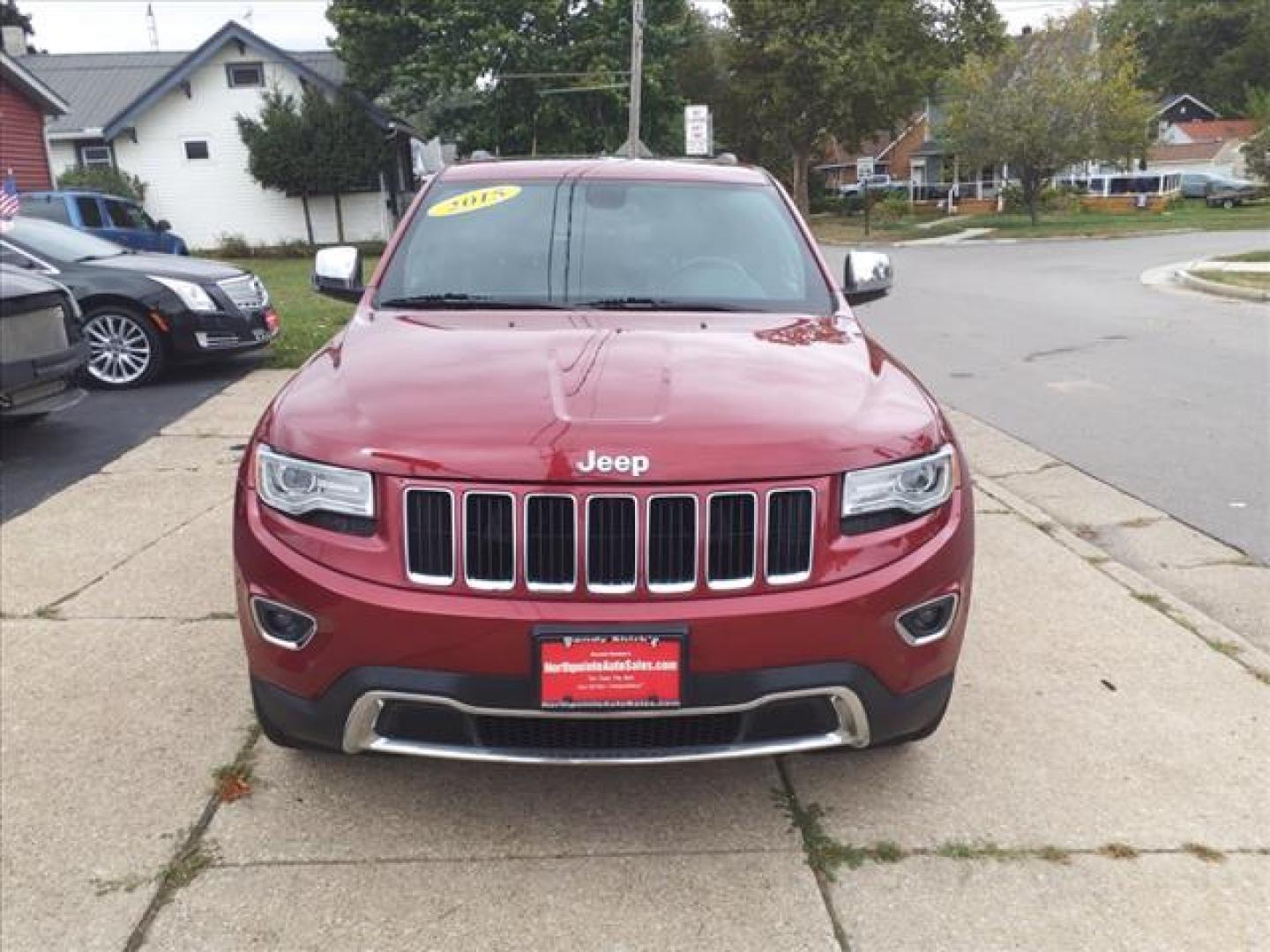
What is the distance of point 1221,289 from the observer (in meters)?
15.5

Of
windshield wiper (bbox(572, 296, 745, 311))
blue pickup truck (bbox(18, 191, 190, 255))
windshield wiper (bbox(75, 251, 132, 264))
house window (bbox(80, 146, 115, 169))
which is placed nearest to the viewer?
windshield wiper (bbox(572, 296, 745, 311))

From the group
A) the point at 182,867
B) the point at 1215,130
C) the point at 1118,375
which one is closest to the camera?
the point at 182,867

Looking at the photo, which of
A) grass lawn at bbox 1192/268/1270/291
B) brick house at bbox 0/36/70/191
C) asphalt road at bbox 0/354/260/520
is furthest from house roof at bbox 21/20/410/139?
asphalt road at bbox 0/354/260/520

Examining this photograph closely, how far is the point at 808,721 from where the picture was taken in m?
2.58

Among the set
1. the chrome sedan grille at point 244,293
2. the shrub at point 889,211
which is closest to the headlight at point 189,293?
the chrome sedan grille at point 244,293

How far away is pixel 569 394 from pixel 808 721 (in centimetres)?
99

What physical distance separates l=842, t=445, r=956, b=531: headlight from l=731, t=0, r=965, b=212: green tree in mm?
40417

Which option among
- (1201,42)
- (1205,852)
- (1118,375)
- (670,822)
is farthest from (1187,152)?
(670,822)

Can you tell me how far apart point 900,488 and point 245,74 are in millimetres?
33676

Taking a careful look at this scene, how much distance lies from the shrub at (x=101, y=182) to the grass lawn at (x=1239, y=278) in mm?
26280

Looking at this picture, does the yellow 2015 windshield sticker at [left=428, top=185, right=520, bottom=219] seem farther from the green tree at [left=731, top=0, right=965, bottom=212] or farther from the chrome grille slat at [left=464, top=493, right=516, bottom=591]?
the green tree at [left=731, top=0, right=965, bottom=212]

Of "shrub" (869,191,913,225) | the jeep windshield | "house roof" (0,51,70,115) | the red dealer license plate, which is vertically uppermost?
"house roof" (0,51,70,115)

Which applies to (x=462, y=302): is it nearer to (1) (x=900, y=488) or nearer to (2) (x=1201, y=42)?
(1) (x=900, y=488)

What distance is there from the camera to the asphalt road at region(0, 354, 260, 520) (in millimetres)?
6316
